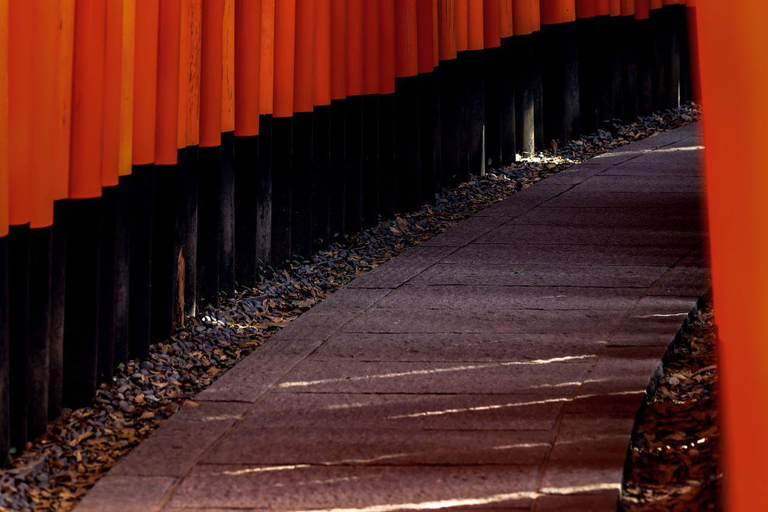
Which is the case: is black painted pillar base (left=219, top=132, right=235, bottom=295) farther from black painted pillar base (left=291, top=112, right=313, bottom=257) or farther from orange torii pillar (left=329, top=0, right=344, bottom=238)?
orange torii pillar (left=329, top=0, right=344, bottom=238)

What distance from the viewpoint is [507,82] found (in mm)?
9625

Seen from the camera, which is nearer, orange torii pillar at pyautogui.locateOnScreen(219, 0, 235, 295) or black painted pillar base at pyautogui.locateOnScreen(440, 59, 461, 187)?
orange torii pillar at pyautogui.locateOnScreen(219, 0, 235, 295)

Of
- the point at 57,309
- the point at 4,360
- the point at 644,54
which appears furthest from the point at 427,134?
the point at 4,360

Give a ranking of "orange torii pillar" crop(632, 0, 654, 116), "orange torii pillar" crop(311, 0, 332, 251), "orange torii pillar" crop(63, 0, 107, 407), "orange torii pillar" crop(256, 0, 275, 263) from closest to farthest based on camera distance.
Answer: "orange torii pillar" crop(63, 0, 107, 407)
"orange torii pillar" crop(256, 0, 275, 263)
"orange torii pillar" crop(311, 0, 332, 251)
"orange torii pillar" crop(632, 0, 654, 116)

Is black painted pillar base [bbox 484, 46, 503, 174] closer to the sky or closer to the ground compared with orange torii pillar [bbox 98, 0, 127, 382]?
closer to the sky

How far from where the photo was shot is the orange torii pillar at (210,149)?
20.3ft

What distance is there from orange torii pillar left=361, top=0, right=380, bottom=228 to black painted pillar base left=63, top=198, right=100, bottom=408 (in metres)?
3.16

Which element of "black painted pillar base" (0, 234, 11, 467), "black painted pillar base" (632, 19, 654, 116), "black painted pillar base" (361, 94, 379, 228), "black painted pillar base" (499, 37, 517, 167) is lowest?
"black painted pillar base" (0, 234, 11, 467)

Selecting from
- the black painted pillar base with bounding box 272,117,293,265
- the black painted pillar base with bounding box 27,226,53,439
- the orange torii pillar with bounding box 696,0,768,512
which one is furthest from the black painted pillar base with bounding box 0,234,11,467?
the black painted pillar base with bounding box 272,117,293,265

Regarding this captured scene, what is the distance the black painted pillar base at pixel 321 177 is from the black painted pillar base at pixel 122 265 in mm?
2082

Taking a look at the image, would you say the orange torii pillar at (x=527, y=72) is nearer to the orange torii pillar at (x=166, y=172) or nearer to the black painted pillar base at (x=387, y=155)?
the black painted pillar base at (x=387, y=155)

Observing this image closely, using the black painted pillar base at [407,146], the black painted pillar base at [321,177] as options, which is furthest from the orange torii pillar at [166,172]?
the black painted pillar base at [407,146]

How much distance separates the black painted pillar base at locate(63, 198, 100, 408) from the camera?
4984 millimetres

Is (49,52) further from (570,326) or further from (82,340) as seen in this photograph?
(570,326)
